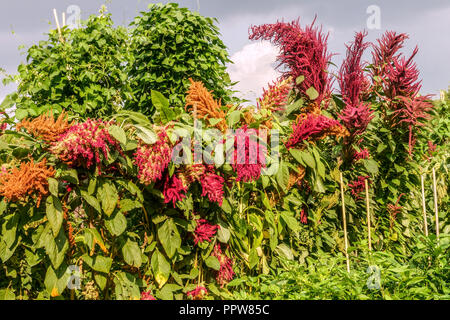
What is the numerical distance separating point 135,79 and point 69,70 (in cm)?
57

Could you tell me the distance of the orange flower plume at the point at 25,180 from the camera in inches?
57.9

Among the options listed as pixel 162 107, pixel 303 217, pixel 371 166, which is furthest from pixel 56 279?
pixel 371 166

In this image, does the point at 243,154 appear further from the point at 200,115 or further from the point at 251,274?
the point at 251,274

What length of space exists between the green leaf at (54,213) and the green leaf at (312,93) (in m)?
1.52

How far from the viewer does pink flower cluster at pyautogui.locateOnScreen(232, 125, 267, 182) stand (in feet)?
5.77

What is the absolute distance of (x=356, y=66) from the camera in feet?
8.25

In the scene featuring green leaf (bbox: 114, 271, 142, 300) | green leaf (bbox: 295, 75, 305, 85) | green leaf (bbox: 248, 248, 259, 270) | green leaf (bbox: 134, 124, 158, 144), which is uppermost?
green leaf (bbox: 295, 75, 305, 85)

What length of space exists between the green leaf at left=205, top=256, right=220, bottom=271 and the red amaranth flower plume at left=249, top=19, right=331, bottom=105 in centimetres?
114

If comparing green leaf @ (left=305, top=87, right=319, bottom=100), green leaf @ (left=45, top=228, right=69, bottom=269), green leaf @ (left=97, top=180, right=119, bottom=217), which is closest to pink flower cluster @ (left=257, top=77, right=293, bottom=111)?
green leaf @ (left=305, top=87, right=319, bottom=100)

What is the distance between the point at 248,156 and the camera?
177 centimetres

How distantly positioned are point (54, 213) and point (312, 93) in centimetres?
158

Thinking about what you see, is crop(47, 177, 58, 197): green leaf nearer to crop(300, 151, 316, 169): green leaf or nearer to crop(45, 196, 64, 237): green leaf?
crop(45, 196, 64, 237): green leaf

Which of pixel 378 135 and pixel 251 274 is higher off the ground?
pixel 378 135
